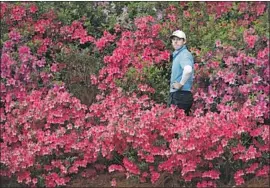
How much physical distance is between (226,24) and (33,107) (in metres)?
3.25

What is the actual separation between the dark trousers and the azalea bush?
155 mm

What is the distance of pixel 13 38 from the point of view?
28.0 feet

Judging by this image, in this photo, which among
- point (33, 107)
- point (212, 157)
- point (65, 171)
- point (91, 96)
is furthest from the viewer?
point (91, 96)

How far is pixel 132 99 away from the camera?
284 inches

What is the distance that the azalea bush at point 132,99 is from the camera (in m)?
6.43

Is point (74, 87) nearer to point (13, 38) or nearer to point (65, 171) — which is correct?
point (13, 38)

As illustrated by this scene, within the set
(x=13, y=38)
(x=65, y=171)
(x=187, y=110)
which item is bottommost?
(x=65, y=171)

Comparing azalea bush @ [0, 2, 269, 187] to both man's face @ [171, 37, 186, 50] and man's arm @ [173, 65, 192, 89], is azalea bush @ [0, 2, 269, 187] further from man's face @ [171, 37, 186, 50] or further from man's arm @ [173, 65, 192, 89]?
man's face @ [171, 37, 186, 50]

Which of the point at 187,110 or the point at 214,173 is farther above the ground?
the point at 187,110

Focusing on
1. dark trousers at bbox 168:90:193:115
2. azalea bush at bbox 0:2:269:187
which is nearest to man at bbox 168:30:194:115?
dark trousers at bbox 168:90:193:115

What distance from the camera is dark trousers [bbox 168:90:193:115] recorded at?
7.01 m

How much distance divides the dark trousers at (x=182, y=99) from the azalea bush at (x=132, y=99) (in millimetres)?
155

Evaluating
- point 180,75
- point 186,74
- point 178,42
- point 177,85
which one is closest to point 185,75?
point 186,74

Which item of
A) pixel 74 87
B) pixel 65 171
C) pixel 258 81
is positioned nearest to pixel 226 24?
pixel 258 81
